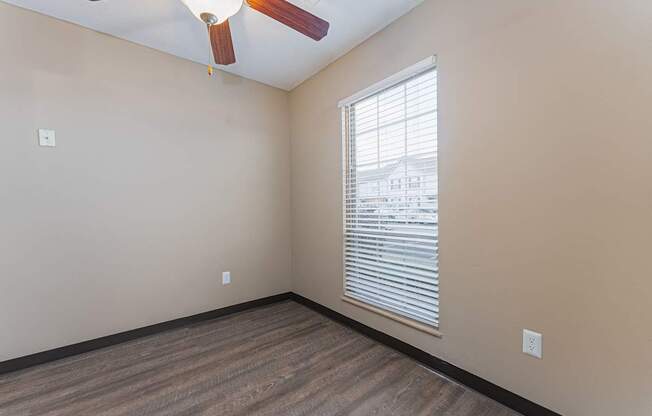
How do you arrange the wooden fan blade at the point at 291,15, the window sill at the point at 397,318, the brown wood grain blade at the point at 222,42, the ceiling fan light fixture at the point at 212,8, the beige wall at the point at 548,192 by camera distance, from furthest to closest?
the window sill at the point at 397,318 → the brown wood grain blade at the point at 222,42 → the wooden fan blade at the point at 291,15 → the ceiling fan light fixture at the point at 212,8 → the beige wall at the point at 548,192

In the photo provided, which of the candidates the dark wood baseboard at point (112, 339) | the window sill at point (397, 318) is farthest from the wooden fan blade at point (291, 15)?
the dark wood baseboard at point (112, 339)

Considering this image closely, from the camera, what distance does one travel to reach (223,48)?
1.77 metres

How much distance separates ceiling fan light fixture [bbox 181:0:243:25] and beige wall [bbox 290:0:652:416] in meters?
1.19

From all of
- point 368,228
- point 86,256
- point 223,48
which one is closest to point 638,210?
point 368,228

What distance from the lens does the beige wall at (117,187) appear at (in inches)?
71.5

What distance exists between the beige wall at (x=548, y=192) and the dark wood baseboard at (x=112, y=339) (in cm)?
175

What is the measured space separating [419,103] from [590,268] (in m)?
1.31

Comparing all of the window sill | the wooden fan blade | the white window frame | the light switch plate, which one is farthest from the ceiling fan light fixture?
the window sill

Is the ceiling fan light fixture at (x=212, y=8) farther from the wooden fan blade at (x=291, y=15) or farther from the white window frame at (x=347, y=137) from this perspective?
the white window frame at (x=347, y=137)

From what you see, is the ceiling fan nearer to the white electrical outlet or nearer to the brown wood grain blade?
the brown wood grain blade

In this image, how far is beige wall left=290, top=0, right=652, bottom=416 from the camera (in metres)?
1.10

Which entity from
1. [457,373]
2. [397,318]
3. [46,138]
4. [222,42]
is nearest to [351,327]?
[397,318]

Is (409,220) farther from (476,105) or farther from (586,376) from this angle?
(586,376)

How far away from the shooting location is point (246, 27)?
2.05 metres
